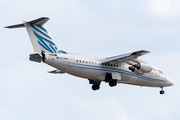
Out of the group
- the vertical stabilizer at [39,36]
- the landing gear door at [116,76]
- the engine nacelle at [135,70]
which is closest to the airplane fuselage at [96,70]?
the landing gear door at [116,76]

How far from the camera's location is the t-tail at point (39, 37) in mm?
25812

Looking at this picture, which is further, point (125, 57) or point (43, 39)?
point (125, 57)

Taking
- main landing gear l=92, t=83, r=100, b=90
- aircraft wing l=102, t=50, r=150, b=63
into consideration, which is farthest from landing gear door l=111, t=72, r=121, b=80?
main landing gear l=92, t=83, r=100, b=90

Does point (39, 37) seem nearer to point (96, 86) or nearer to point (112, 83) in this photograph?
point (112, 83)

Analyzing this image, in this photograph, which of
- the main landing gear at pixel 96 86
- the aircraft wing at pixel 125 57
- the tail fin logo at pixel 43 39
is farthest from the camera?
the main landing gear at pixel 96 86

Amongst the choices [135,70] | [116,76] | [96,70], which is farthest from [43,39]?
[135,70]

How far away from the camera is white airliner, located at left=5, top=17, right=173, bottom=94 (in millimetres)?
26109

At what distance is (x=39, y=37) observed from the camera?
2623 cm

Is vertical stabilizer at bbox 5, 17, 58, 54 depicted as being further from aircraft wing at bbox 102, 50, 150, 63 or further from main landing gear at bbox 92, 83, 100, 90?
main landing gear at bbox 92, 83, 100, 90

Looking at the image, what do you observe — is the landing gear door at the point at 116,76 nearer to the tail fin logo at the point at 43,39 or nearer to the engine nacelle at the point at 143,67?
the engine nacelle at the point at 143,67

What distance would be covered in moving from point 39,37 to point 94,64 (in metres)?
4.79

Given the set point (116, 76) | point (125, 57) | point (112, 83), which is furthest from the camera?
point (116, 76)

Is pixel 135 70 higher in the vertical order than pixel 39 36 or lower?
lower

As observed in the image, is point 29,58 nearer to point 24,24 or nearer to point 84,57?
point 24,24
